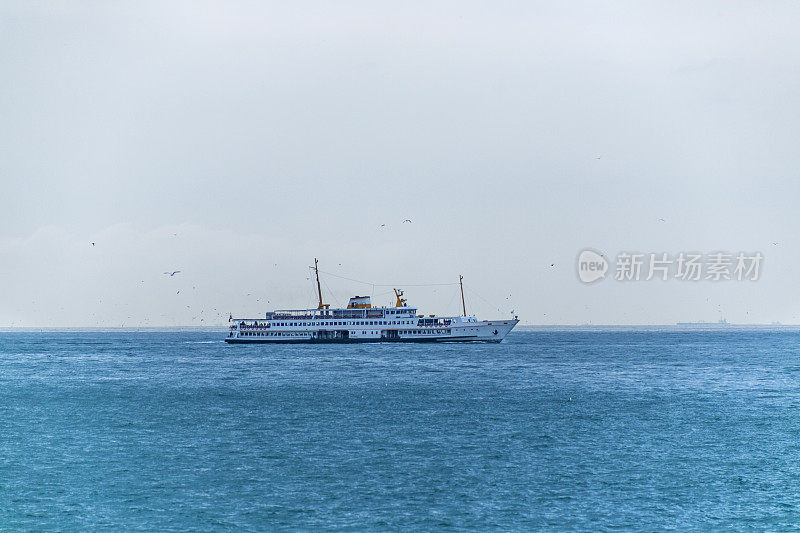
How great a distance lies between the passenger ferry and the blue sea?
6635 centimetres

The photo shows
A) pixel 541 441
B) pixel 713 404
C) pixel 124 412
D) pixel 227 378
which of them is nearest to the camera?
pixel 541 441

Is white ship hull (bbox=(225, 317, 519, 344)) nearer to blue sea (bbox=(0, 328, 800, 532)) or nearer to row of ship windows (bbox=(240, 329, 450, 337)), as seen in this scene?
row of ship windows (bbox=(240, 329, 450, 337))

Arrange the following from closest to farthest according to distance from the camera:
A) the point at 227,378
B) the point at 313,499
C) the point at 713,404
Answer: the point at 313,499 < the point at 713,404 < the point at 227,378

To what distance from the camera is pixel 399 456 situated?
4066cm

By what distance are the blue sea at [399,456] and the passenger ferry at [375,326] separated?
66347 millimetres

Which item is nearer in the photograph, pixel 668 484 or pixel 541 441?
pixel 668 484

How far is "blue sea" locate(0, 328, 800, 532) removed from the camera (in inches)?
1205

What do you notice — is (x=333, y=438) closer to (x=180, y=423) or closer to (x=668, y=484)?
(x=180, y=423)

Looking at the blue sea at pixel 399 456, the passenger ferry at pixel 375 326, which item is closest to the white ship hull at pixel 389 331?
the passenger ferry at pixel 375 326

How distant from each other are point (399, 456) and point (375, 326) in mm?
108083

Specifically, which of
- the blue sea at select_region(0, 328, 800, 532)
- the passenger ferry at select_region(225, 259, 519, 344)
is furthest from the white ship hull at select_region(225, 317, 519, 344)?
the blue sea at select_region(0, 328, 800, 532)

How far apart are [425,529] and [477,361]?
8454 centimetres

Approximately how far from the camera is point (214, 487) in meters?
34.5

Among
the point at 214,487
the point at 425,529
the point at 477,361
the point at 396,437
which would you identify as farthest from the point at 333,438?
the point at 477,361
